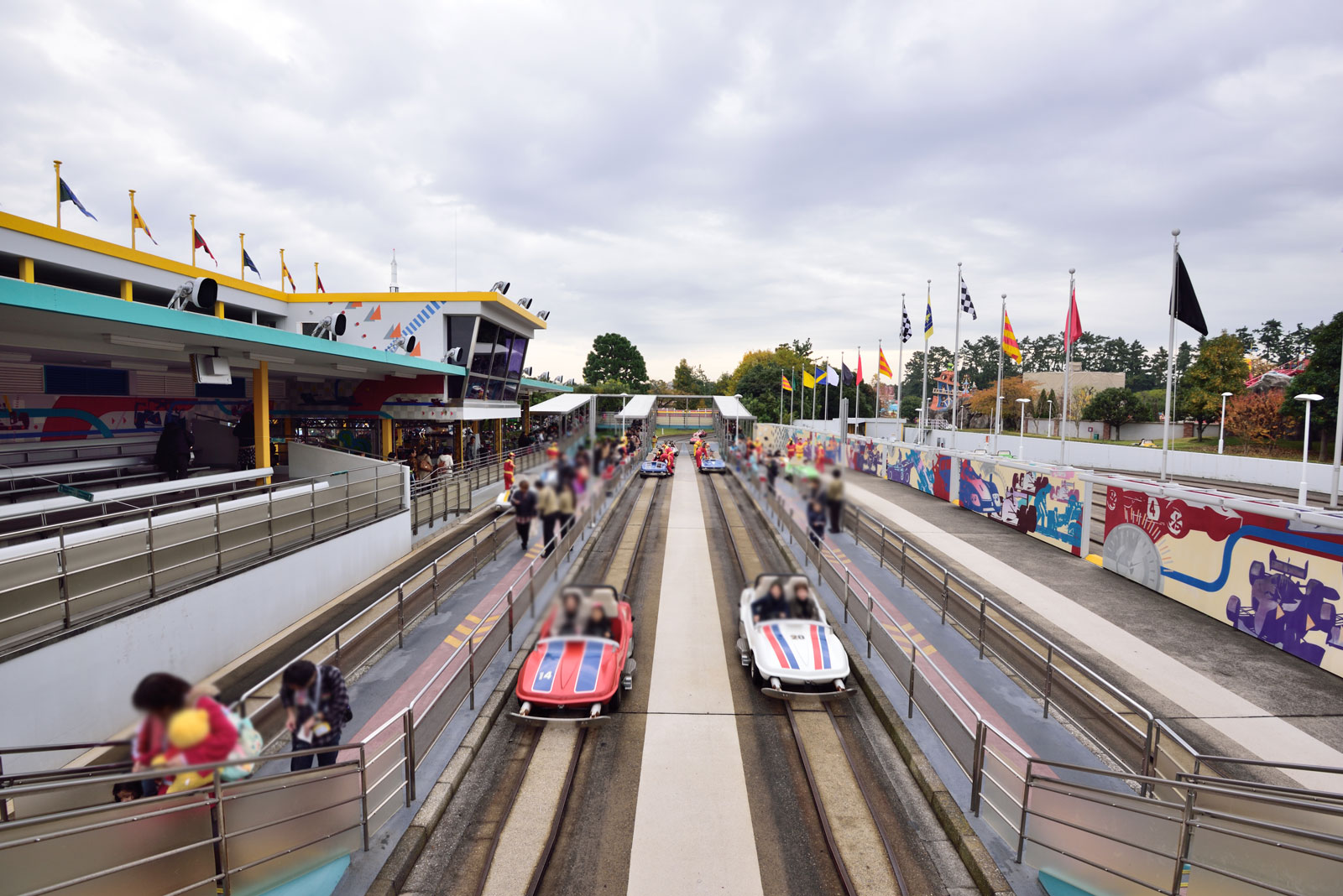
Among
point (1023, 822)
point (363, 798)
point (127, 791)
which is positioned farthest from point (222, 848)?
point (1023, 822)

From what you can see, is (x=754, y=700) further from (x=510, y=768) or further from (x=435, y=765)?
(x=435, y=765)

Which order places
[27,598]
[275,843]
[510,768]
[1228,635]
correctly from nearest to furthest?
1. [275,843]
2. [27,598]
3. [510,768]
4. [1228,635]

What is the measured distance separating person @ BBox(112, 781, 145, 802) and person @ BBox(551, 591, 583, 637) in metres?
2.98

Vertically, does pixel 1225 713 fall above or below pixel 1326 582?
below

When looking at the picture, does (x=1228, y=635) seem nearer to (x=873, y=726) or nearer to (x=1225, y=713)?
(x=1225, y=713)

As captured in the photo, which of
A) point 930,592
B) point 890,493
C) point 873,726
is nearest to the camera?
point 873,726

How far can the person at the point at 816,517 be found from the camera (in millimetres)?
6255

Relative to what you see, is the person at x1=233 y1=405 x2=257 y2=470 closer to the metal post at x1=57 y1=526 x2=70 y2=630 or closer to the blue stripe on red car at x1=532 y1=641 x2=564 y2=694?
the metal post at x1=57 y1=526 x2=70 y2=630

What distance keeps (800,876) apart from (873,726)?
302 centimetres

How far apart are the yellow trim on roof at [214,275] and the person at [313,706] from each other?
19.9m

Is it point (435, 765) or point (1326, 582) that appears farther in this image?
point (1326, 582)

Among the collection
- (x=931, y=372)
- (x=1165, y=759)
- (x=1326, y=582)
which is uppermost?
(x=931, y=372)

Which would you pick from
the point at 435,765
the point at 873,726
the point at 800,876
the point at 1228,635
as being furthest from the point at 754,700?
the point at 1228,635

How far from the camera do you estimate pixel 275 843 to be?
453cm
